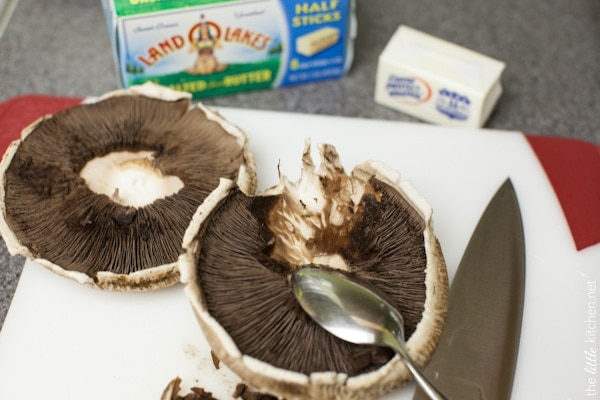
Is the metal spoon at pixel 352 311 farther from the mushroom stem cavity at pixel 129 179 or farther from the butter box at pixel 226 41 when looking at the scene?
the butter box at pixel 226 41

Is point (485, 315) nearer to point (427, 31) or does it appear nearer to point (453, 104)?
point (453, 104)

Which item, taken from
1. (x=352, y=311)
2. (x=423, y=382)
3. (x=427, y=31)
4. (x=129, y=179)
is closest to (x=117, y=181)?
(x=129, y=179)

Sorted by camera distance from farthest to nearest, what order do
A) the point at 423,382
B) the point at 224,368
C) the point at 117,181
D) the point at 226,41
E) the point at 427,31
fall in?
the point at 427,31 → the point at 226,41 → the point at 117,181 → the point at 224,368 → the point at 423,382

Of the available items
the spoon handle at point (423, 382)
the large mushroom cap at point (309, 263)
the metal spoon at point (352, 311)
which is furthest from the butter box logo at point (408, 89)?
the spoon handle at point (423, 382)

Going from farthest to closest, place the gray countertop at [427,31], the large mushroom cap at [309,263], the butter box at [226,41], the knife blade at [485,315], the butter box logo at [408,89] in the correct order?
the gray countertop at [427,31] → the butter box logo at [408,89] → the butter box at [226,41] → the knife blade at [485,315] → the large mushroom cap at [309,263]

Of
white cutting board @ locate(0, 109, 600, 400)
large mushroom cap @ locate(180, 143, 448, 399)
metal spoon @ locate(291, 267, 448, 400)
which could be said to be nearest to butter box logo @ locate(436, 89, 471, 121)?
white cutting board @ locate(0, 109, 600, 400)

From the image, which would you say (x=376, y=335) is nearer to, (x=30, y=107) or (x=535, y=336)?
(x=535, y=336)

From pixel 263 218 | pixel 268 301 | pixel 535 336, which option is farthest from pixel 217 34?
pixel 535 336
